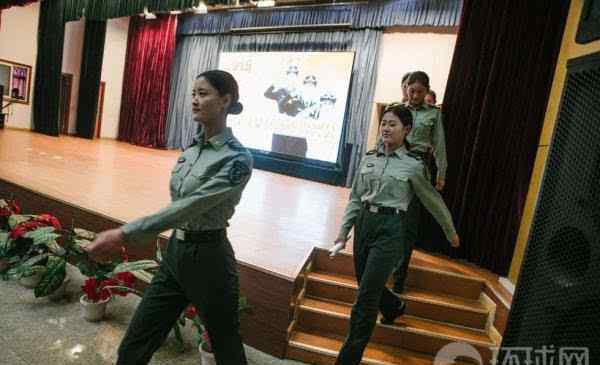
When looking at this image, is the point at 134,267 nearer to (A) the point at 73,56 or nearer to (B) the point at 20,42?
(B) the point at 20,42

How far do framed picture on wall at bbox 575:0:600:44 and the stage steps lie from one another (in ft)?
6.76

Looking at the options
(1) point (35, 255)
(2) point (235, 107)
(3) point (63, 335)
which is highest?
(2) point (235, 107)

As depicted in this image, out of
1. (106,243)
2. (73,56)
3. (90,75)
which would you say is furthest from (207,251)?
(73,56)

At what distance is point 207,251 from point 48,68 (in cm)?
1012

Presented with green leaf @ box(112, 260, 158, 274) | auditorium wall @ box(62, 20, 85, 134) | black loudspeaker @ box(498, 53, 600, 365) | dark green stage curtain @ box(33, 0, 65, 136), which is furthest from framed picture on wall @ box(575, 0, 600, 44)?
auditorium wall @ box(62, 20, 85, 134)

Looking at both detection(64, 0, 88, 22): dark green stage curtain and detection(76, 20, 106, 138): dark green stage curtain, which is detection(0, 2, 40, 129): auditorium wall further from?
detection(64, 0, 88, 22): dark green stage curtain

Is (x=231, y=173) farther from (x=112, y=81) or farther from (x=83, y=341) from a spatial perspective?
(x=112, y=81)

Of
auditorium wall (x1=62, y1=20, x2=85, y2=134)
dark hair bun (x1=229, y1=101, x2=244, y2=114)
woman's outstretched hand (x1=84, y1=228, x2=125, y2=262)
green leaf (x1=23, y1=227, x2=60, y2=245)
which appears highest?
auditorium wall (x1=62, y1=20, x2=85, y2=134)

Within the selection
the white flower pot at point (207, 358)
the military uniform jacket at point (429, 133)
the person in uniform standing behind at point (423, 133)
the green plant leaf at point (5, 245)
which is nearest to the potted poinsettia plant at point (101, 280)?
the green plant leaf at point (5, 245)

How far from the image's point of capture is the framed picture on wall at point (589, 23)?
616 mm

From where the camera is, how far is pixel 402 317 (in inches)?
102

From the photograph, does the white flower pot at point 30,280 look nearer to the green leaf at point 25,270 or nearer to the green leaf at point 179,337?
the green leaf at point 25,270

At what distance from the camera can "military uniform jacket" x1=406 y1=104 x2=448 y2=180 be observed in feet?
9.32

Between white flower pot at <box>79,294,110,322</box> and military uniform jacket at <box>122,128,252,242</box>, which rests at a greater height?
military uniform jacket at <box>122,128,252,242</box>
